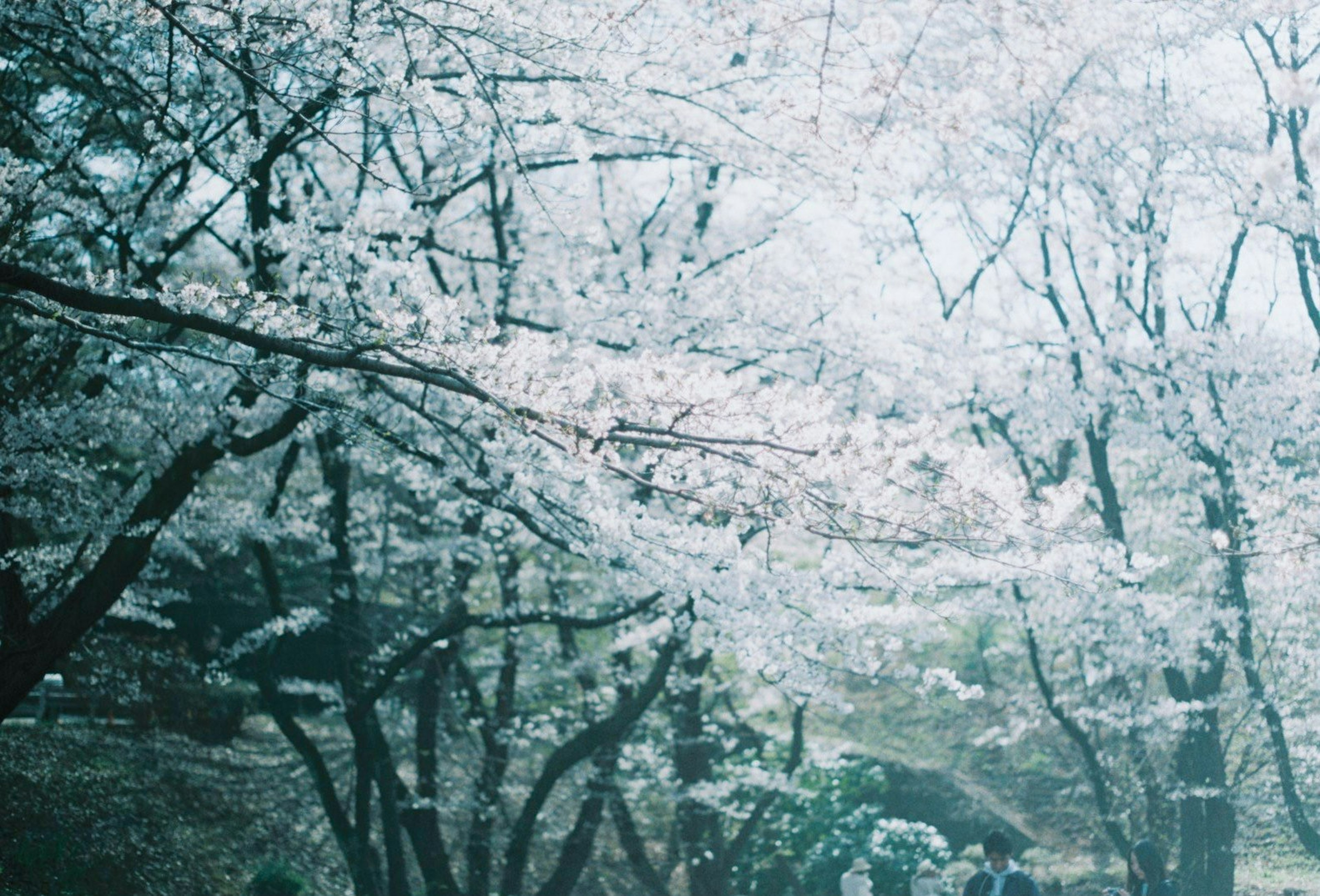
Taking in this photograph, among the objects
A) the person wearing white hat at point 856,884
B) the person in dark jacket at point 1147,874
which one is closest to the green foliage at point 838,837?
the person wearing white hat at point 856,884

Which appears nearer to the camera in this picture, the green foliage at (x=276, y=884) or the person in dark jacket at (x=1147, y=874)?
the person in dark jacket at (x=1147, y=874)

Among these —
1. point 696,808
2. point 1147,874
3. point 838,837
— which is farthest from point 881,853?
point 1147,874

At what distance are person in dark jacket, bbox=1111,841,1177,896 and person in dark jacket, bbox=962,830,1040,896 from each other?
0.72 m

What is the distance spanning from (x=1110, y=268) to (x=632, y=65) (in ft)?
22.4

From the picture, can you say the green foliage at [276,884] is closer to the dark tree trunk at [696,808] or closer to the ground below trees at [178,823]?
the ground below trees at [178,823]

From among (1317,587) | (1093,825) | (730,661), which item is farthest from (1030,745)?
(1317,587)

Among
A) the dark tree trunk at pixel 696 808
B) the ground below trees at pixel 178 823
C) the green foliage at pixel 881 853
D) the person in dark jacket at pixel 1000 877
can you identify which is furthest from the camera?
the green foliage at pixel 881 853

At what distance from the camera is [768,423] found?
4.67 meters

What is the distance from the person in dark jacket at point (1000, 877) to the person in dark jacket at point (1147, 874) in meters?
0.72

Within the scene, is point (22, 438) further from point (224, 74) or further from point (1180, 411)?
point (1180, 411)

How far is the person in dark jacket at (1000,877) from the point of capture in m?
6.66

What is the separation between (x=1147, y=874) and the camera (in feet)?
22.8

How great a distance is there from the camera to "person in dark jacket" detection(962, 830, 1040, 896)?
6.66m

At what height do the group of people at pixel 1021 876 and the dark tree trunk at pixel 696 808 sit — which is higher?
the dark tree trunk at pixel 696 808
